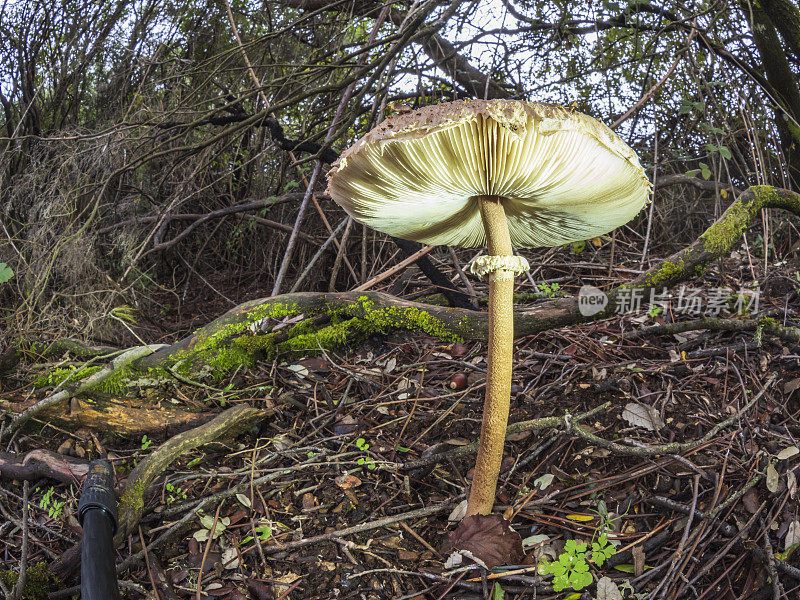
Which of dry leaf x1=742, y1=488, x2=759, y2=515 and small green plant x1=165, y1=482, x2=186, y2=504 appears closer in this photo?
dry leaf x1=742, y1=488, x2=759, y2=515

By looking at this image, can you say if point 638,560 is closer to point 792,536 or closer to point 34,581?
point 792,536

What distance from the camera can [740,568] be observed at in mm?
1778

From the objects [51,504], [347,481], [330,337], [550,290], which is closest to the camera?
[51,504]

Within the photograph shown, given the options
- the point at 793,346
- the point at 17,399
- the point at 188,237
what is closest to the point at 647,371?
the point at 793,346

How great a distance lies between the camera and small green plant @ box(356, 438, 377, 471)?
7.27 ft

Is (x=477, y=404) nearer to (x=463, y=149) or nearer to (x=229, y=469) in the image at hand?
(x=229, y=469)

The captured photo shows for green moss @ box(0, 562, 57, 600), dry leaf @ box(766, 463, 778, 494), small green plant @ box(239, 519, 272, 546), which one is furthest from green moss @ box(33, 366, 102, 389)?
dry leaf @ box(766, 463, 778, 494)

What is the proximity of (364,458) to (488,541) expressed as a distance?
670 mm

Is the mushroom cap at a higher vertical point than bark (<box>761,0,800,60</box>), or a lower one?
lower

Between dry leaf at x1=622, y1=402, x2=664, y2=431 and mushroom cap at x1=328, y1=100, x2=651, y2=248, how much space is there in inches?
34.1

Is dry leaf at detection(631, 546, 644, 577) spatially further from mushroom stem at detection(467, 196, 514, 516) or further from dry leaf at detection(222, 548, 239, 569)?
dry leaf at detection(222, 548, 239, 569)

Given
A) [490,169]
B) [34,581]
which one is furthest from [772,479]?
[34,581]

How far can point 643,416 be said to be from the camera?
2365 mm

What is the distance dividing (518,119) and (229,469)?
190cm
